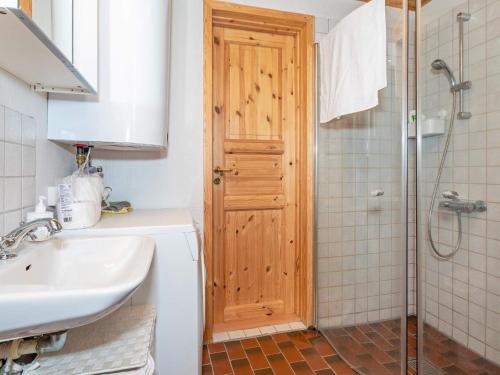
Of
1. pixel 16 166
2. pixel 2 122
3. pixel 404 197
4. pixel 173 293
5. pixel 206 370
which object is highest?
pixel 2 122

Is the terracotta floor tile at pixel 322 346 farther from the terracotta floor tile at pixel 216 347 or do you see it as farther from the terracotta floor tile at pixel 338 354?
the terracotta floor tile at pixel 216 347

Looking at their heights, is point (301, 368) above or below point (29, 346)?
below

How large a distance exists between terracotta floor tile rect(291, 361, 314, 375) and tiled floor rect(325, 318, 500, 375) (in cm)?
25

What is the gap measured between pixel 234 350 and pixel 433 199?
1385mm

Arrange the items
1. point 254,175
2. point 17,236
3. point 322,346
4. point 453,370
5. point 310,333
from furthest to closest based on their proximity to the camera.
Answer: point 254,175 → point 310,333 → point 322,346 → point 453,370 → point 17,236

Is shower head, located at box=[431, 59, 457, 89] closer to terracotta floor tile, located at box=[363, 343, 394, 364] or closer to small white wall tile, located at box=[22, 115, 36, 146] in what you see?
terracotta floor tile, located at box=[363, 343, 394, 364]

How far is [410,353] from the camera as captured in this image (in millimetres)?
1272

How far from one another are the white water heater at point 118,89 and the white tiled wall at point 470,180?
1255 mm

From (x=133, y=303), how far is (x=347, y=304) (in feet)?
4.00

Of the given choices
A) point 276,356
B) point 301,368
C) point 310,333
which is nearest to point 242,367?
point 276,356

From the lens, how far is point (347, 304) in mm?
1755

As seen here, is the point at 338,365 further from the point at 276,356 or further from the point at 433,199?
the point at 433,199

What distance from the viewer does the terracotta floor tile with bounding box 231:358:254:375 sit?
1554 millimetres

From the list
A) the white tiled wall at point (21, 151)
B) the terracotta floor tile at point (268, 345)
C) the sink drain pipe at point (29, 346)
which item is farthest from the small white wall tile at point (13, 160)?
the terracotta floor tile at point (268, 345)
